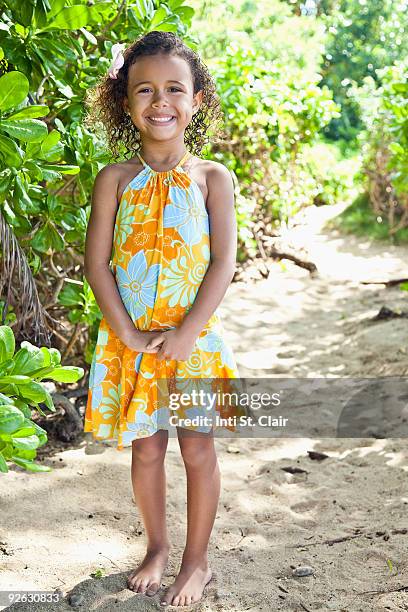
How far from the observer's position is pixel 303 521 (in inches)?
118

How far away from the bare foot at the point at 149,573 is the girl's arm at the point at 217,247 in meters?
0.78

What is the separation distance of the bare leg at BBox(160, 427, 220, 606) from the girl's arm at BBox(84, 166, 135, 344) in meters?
0.42

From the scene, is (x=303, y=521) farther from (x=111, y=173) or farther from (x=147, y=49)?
(x=147, y=49)

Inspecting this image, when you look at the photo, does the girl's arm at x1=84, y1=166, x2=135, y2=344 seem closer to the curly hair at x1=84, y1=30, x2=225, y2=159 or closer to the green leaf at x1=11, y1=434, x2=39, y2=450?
the curly hair at x1=84, y1=30, x2=225, y2=159

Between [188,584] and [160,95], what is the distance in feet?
4.89

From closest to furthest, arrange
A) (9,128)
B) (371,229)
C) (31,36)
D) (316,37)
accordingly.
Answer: (9,128) < (31,36) < (371,229) < (316,37)

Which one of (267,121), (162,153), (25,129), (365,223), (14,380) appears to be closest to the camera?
(14,380)

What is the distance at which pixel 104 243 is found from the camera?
238 cm

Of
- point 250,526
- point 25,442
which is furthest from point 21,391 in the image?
point 250,526

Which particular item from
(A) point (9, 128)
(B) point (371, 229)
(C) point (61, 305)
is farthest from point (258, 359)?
(B) point (371, 229)

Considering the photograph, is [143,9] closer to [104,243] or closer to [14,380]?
[104,243]

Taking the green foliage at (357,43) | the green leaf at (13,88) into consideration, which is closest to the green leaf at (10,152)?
the green leaf at (13,88)

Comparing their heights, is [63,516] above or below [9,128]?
below

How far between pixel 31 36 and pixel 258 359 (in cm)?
304
